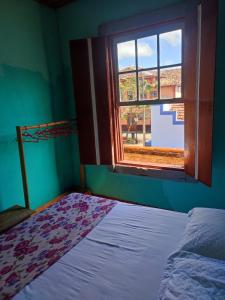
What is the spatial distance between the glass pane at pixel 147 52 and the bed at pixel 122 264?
154 centimetres

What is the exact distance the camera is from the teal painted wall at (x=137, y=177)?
202 centimetres

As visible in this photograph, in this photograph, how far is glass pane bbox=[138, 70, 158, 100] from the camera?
2318 millimetres

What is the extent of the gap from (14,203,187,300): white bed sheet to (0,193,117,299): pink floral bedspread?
0.20 feet

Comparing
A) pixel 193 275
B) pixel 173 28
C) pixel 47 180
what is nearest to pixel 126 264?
pixel 193 275

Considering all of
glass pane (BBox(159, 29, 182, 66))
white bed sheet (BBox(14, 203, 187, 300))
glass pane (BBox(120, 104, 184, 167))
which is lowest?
white bed sheet (BBox(14, 203, 187, 300))

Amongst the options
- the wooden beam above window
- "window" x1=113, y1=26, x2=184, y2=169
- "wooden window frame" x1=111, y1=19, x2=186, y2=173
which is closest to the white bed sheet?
"wooden window frame" x1=111, y1=19, x2=186, y2=173

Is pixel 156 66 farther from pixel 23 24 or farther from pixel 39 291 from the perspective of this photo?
pixel 39 291

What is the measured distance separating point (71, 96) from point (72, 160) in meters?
0.89

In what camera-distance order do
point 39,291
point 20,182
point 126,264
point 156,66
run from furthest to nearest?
point 20,182
point 156,66
point 126,264
point 39,291

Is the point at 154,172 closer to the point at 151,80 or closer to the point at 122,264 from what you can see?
the point at 151,80

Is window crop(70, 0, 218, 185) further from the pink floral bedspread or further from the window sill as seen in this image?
the pink floral bedspread

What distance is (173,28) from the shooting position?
2096 mm

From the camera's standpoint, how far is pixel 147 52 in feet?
7.52

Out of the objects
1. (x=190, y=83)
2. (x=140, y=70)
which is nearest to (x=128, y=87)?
(x=140, y=70)
